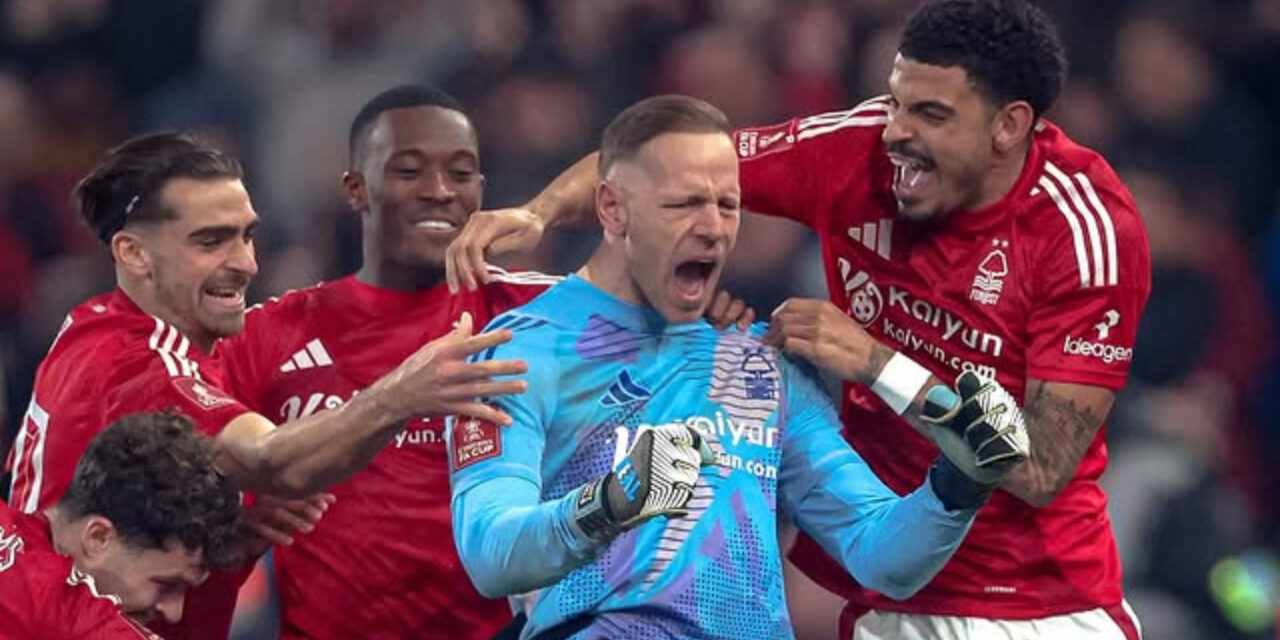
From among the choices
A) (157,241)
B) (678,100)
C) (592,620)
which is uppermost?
(678,100)

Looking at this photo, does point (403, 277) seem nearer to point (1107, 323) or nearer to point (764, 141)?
point (764, 141)

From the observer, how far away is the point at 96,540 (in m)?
4.93

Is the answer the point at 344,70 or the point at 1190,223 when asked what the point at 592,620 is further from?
the point at 344,70

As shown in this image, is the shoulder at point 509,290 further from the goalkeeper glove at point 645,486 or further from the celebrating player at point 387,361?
the goalkeeper glove at point 645,486

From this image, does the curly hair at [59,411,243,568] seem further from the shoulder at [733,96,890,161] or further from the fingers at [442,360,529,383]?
the shoulder at [733,96,890,161]

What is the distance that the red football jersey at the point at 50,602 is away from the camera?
473cm

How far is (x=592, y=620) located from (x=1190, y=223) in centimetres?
391

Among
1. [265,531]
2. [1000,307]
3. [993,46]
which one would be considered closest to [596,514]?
[265,531]

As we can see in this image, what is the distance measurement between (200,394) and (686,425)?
4.40ft

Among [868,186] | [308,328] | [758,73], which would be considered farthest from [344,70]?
[868,186]

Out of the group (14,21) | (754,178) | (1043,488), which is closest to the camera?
(1043,488)

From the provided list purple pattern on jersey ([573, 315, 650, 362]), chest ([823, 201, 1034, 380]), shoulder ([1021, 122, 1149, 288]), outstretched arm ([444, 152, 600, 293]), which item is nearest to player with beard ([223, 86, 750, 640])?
outstretched arm ([444, 152, 600, 293])

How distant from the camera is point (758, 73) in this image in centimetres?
858

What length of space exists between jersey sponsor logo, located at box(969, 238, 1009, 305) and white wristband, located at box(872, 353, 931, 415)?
0.40 meters
